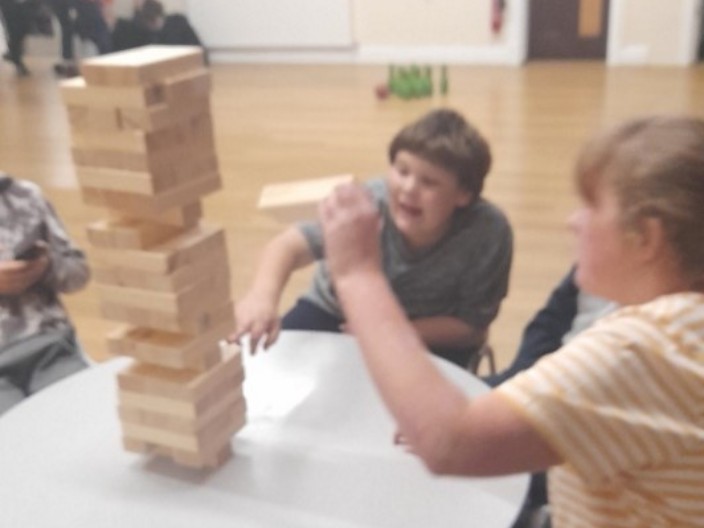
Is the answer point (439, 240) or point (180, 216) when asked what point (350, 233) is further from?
point (439, 240)

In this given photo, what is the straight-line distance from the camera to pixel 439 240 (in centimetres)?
176

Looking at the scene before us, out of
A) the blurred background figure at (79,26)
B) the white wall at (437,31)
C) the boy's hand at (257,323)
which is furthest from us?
the blurred background figure at (79,26)

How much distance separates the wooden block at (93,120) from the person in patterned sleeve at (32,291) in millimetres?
735

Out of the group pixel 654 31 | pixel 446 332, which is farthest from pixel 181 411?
pixel 654 31

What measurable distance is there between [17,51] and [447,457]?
22.5 feet

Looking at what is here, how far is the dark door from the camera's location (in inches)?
238

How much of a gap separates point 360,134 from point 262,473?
3.65m

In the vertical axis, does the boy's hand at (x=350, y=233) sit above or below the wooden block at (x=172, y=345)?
above

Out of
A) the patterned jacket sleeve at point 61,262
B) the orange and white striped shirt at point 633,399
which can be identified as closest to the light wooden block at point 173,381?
the orange and white striped shirt at point 633,399

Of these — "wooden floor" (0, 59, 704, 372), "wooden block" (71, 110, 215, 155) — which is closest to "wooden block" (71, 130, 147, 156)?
"wooden block" (71, 110, 215, 155)

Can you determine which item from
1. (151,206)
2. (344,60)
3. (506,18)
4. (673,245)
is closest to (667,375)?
(673,245)

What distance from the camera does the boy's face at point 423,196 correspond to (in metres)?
1.69

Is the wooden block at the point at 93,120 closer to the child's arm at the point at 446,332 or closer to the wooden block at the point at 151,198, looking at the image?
the wooden block at the point at 151,198

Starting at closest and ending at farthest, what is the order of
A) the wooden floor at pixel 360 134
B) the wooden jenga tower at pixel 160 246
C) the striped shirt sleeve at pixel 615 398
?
1. the striped shirt sleeve at pixel 615 398
2. the wooden jenga tower at pixel 160 246
3. the wooden floor at pixel 360 134
